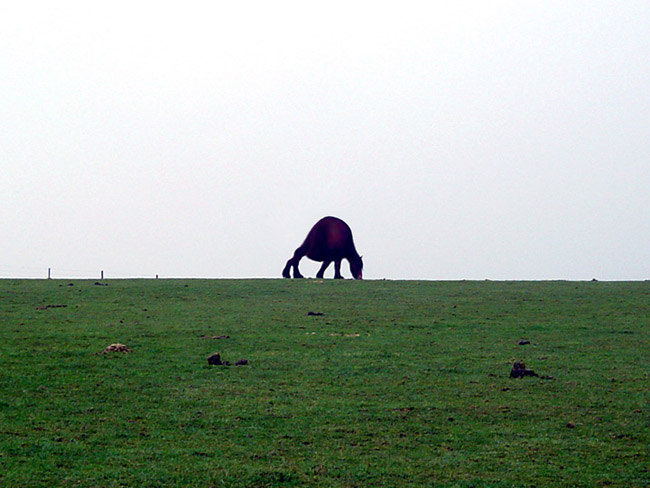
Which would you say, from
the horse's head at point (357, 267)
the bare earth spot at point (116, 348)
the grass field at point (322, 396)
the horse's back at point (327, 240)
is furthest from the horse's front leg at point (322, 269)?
the bare earth spot at point (116, 348)

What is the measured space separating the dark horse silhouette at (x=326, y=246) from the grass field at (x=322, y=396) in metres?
15.7

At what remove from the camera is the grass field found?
31.6ft

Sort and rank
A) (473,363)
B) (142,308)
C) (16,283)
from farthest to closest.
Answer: (16,283), (142,308), (473,363)

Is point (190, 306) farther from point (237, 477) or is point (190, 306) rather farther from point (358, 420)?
point (237, 477)

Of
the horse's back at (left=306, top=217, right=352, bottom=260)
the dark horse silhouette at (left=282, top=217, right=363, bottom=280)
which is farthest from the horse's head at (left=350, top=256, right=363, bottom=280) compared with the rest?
the horse's back at (left=306, top=217, right=352, bottom=260)

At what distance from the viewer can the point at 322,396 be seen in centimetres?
1316

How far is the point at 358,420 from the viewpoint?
1180cm

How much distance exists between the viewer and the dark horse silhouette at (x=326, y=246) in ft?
132

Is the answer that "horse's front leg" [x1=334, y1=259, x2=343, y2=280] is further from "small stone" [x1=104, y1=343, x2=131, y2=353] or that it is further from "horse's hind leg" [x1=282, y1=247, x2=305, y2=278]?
"small stone" [x1=104, y1=343, x2=131, y2=353]

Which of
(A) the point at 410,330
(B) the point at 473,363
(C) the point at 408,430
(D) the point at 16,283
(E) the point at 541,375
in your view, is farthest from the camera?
(D) the point at 16,283

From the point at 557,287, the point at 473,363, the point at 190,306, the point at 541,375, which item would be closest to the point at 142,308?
the point at 190,306

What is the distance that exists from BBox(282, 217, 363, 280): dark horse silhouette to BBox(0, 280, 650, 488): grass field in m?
15.7

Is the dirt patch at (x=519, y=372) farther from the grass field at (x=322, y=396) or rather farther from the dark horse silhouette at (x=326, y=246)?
the dark horse silhouette at (x=326, y=246)

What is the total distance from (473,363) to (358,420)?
4.68 m
